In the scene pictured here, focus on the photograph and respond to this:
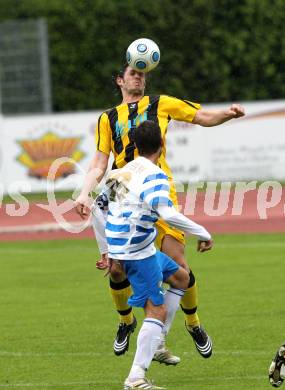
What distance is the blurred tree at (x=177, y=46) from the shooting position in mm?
32750

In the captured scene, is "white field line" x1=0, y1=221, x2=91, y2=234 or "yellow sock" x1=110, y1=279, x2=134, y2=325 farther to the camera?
"white field line" x1=0, y1=221, x2=91, y2=234

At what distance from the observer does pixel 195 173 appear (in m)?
26.1

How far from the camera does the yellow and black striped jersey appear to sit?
8.99 meters

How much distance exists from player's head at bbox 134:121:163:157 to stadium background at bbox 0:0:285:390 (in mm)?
1691

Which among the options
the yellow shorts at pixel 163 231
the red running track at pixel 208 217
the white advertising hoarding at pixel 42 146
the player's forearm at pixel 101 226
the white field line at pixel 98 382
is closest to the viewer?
the white field line at pixel 98 382

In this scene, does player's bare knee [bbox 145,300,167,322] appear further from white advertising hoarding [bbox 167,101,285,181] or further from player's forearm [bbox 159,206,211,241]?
white advertising hoarding [bbox 167,101,285,181]

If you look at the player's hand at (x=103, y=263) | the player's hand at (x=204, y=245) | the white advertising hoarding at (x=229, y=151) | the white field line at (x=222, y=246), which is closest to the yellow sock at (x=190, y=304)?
the player's hand at (x=103, y=263)

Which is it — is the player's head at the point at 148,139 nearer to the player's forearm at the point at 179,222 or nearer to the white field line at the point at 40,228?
the player's forearm at the point at 179,222

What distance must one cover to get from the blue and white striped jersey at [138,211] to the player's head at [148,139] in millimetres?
68

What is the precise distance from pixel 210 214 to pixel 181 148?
12.2ft

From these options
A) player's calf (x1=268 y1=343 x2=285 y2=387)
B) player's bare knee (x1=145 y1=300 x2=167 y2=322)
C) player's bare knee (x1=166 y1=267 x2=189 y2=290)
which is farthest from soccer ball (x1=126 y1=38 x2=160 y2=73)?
player's calf (x1=268 y1=343 x2=285 y2=387)

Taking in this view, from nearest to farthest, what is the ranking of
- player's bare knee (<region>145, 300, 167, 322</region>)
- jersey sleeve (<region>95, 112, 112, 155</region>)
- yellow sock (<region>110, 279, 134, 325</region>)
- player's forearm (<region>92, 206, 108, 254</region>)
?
player's bare knee (<region>145, 300, 167, 322</region>), jersey sleeve (<region>95, 112, 112, 155</region>), player's forearm (<region>92, 206, 108, 254</region>), yellow sock (<region>110, 279, 134, 325</region>)

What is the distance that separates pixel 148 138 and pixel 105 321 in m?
4.04

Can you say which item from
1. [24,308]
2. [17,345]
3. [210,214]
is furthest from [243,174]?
[17,345]
